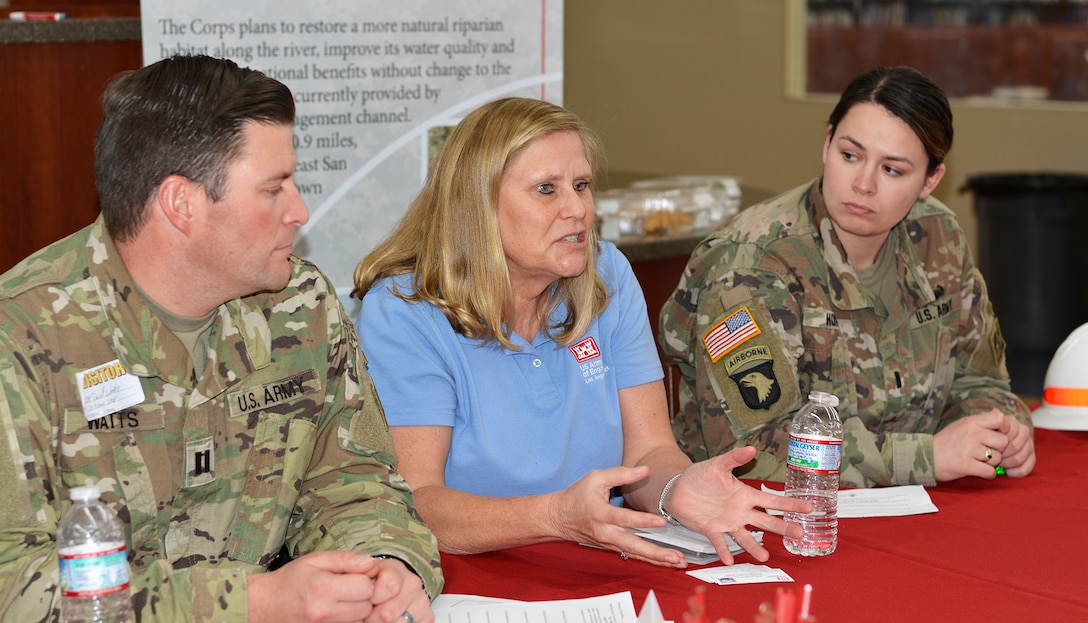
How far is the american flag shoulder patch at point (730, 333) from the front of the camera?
2465 mm

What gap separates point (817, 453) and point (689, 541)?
0.25 m

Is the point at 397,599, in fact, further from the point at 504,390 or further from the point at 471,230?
the point at 471,230

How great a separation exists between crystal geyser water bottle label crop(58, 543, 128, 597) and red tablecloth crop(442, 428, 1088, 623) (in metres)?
0.56

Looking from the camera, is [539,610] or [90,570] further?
[539,610]

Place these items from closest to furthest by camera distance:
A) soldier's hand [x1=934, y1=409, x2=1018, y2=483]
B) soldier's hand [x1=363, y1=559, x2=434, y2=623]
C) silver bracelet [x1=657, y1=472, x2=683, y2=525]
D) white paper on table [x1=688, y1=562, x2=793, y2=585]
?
soldier's hand [x1=363, y1=559, x2=434, y2=623], white paper on table [x1=688, y1=562, x2=793, y2=585], silver bracelet [x1=657, y1=472, x2=683, y2=525], soldier's hand [x1=934, y1=409, x2=1018, y2=483]

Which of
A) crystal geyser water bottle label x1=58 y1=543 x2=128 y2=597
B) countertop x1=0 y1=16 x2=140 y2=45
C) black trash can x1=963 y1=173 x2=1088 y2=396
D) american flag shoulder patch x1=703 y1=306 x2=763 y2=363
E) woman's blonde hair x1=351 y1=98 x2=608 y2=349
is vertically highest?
countertop x1=0 y1=16 x2=140 y2=45

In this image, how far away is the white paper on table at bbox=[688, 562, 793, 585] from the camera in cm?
180

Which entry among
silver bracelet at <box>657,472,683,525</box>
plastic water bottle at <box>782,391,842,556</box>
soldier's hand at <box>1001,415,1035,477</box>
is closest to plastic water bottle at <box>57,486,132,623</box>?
silver bracelet at <box>657,472,683,525</box>

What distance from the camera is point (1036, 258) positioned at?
5.93 m

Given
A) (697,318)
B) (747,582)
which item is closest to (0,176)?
(697,318)

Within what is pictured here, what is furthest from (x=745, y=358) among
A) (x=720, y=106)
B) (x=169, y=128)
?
(x=720, y=106)

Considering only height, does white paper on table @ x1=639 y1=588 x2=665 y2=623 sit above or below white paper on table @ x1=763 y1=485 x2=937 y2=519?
above

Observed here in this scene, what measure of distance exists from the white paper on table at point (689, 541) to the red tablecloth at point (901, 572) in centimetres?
4

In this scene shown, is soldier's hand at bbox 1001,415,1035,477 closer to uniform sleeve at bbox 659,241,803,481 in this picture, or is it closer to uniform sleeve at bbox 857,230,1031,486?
uniform sleeve at bbox 857,230,1031,486
